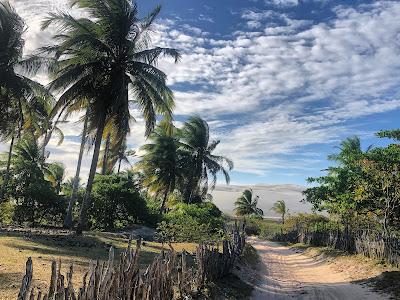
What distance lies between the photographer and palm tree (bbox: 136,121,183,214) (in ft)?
108

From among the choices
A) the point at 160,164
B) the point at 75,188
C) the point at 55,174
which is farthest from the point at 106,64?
the point at 55,174

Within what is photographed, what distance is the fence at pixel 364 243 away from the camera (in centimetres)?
1368

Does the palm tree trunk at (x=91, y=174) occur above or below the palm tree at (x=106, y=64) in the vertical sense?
below

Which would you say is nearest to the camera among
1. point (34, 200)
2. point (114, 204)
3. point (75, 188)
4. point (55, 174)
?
point (75, 188)

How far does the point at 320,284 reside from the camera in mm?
12438

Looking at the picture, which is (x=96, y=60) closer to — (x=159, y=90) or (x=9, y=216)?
(x=159, y=90)

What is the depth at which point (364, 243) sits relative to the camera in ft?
53.2

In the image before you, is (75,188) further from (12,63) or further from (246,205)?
(246,205)

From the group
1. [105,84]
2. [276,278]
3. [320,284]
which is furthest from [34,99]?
[320,284]

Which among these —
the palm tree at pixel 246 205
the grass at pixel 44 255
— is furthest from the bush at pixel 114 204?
the palm tree at pixel 246 205

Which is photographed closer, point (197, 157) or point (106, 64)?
point (106, 64)

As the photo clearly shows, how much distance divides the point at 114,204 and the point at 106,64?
11.6 m

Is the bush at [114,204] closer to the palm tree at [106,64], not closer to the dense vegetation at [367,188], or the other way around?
the palm tree at [106,64]

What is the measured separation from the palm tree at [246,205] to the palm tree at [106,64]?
47.6 m
